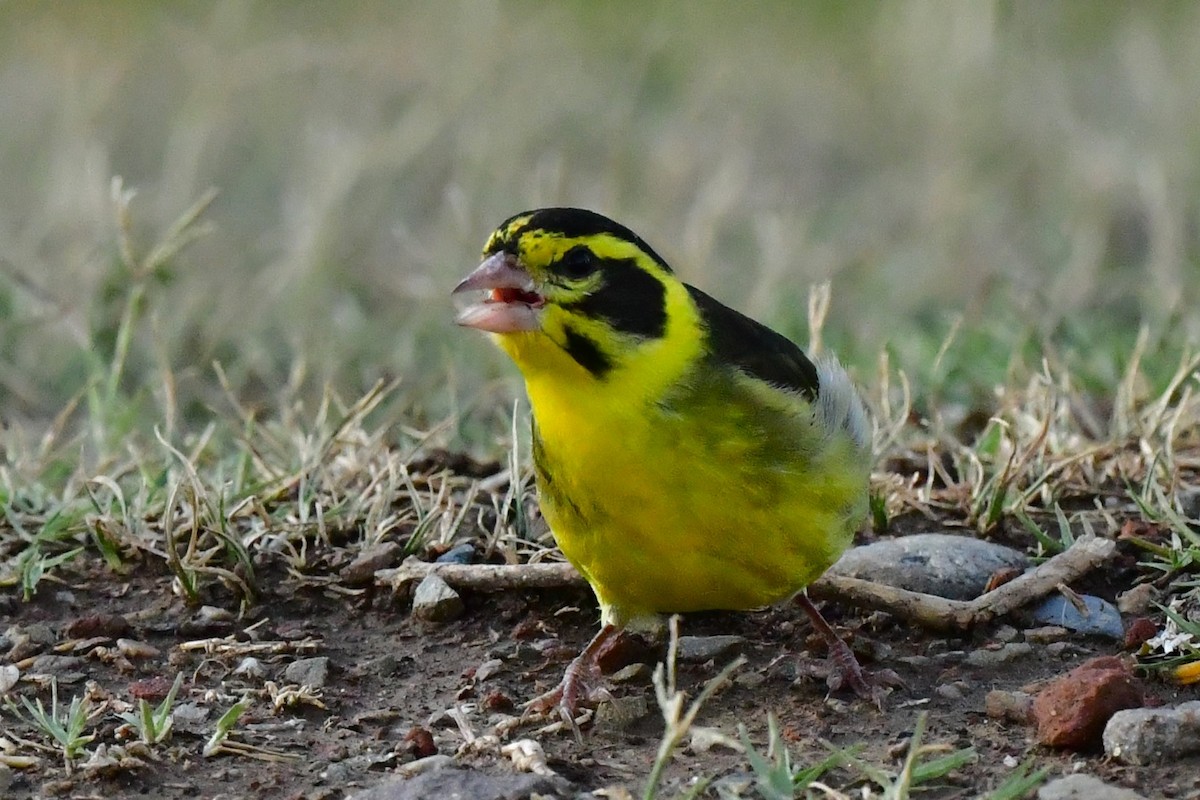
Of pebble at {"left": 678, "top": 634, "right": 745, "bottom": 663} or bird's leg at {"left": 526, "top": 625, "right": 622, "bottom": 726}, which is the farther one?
pebble at {"left": 678, "top": 634, "right": 745, "bottom": 663}

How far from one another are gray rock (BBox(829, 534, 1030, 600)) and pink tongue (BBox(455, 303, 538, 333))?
1.09 m

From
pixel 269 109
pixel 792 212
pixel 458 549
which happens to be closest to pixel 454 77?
pixel 269 109

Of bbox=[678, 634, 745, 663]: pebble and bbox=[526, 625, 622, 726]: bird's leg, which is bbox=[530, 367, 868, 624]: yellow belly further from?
bbox=[678, 634, 745, 663]: pebble

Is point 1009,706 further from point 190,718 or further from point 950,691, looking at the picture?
point 190,718

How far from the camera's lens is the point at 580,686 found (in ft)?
12.0

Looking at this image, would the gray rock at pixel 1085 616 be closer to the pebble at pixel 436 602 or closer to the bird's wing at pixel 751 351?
the bird's wing at pixel 751 351

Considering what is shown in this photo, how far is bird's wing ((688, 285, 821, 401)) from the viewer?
3.72 m

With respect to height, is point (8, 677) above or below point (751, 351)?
below

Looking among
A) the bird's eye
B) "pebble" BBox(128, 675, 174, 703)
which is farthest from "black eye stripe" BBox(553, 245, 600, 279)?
"pebble" BBox(128, 675, 174, 703)

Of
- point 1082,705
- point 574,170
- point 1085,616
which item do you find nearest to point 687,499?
point 1082,705

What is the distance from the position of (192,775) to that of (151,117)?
7.59 metres

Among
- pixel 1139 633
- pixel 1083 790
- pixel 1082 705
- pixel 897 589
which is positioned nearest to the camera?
pixel 1083 790

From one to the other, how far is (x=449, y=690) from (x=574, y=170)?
17.5ft

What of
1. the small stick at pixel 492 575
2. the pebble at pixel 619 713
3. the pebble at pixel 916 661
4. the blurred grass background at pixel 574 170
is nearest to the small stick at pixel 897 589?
the small stick at pixel 492 575
